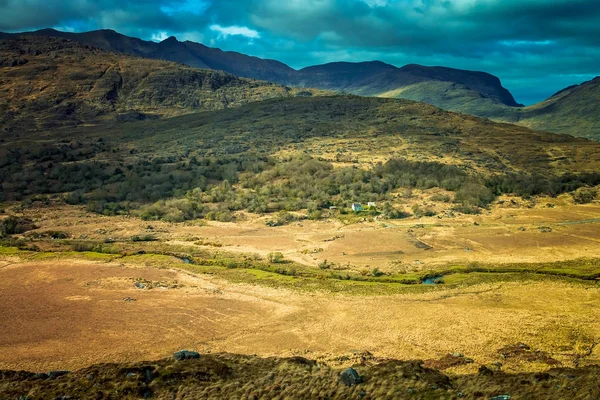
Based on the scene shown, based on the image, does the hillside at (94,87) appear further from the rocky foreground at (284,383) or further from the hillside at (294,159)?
the rocky foreground at (284,383)

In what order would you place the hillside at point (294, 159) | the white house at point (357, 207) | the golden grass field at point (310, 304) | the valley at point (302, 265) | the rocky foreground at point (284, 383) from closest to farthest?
the rocky foreground at point (284, 383), the valley at point (302, 265), the golden grass field at point (310, 304), the white house at point (357, 207), the hillside at point (294, 159)

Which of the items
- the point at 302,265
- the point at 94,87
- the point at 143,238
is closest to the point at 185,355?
the point at 302,265

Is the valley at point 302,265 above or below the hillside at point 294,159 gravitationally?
below

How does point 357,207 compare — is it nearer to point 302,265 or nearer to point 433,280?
point 302,265

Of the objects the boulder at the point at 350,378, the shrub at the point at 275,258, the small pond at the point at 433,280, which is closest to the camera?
the boulder at the point at 350,378

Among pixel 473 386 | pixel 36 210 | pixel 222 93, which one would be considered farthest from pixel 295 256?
pixel 222 93

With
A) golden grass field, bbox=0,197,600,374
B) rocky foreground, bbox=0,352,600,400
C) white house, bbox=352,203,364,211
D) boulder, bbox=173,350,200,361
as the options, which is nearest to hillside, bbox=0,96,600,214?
white house, bbox=352,203,364,211

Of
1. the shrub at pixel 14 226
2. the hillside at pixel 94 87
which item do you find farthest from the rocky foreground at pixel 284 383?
the hillside at pixel 94 87

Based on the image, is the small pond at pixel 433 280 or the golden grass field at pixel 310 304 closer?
the golden grass field at pixel 310 304
